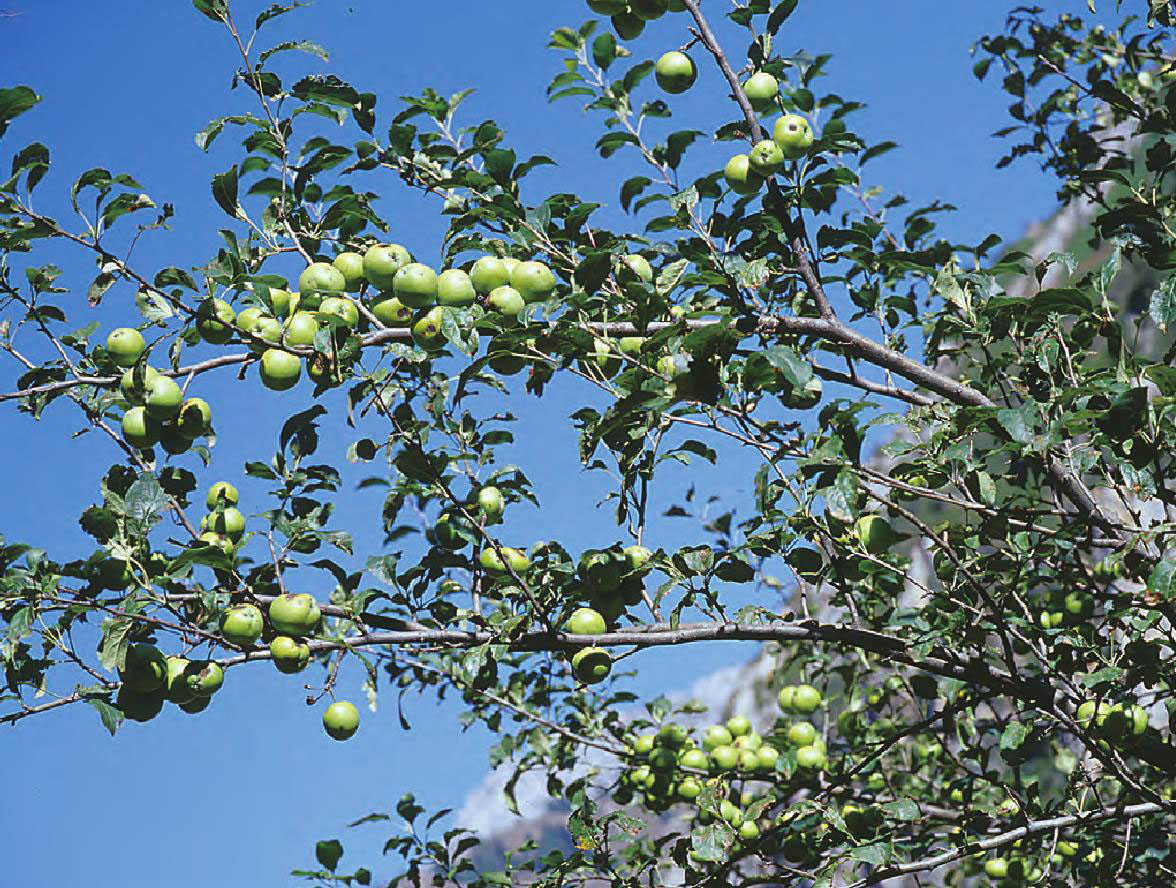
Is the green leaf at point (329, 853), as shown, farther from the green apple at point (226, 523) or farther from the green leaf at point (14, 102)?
the green leaf at point (14, 102)

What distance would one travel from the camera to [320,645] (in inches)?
112

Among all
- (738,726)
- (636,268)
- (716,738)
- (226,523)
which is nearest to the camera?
(226,523)

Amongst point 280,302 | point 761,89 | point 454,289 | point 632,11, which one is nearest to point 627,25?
point 632,11

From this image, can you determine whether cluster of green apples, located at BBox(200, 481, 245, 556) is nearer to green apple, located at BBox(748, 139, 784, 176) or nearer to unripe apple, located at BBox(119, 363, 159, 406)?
unripe apple, located at BBox(119, 363, 159, 406)

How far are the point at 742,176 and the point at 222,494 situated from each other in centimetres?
185

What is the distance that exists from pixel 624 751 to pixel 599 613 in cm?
167

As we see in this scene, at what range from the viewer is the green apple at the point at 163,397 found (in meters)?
2.68

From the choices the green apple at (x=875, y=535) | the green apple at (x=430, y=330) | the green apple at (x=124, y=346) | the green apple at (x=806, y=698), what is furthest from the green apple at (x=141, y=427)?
the green apple at (x=806, y=698)

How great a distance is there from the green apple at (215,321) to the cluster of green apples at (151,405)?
0.51 ft

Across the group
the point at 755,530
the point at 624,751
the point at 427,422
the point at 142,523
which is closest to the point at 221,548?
the point at 142,523

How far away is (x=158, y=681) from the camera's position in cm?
268

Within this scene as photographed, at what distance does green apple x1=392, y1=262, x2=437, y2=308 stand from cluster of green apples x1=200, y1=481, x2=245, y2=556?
88cm

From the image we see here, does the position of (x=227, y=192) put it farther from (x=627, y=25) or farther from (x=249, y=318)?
(x=627, y=25)

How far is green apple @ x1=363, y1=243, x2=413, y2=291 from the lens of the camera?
8.77 ft
